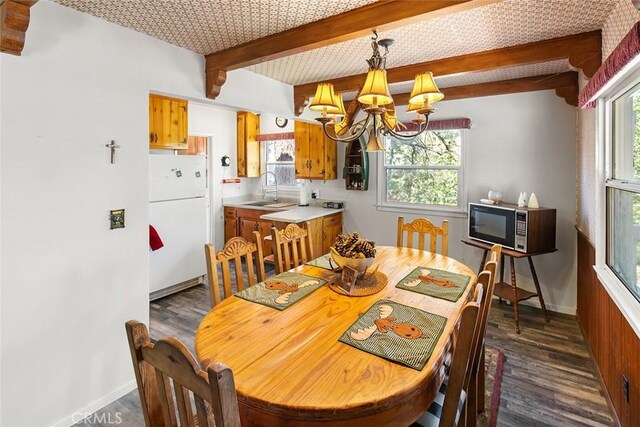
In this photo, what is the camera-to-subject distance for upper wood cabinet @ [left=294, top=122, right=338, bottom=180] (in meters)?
4.48

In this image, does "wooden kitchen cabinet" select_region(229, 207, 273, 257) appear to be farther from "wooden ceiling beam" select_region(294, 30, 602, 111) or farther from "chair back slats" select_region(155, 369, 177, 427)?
"chair back slats" select_region(155, 369, 177, 427)

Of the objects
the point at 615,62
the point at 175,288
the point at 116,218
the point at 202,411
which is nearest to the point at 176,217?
the point at 175,288

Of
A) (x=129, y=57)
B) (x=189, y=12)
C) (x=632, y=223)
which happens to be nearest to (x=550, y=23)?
(x=632, y=223)

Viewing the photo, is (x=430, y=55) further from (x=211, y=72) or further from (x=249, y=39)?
(x=211, y=72)

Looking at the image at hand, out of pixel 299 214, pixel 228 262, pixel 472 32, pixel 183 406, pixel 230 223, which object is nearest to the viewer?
pixel 183 406

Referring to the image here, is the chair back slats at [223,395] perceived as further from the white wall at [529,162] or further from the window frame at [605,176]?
the white wall at [529,162]

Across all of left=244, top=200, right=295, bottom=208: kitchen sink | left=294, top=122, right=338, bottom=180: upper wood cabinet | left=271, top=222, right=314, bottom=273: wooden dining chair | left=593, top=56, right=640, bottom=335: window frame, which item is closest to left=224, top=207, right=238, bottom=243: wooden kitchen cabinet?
left=244, top=200, right=295, bottom=208: kitchen sink

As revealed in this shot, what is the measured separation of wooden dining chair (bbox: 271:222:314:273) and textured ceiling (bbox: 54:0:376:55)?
1.26 m

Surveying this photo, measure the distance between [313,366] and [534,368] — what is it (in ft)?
6.96

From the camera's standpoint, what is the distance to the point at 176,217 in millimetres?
3719

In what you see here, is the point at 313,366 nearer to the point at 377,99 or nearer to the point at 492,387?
the point at 377,99

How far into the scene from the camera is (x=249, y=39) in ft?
7.35

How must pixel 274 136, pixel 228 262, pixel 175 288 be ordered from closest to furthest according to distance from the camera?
pixel 228 262 → pixel 175 288 → pixel 274 136

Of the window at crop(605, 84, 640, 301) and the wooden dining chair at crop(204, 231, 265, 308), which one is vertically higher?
the window at crop(605, 84, 640, 301)
